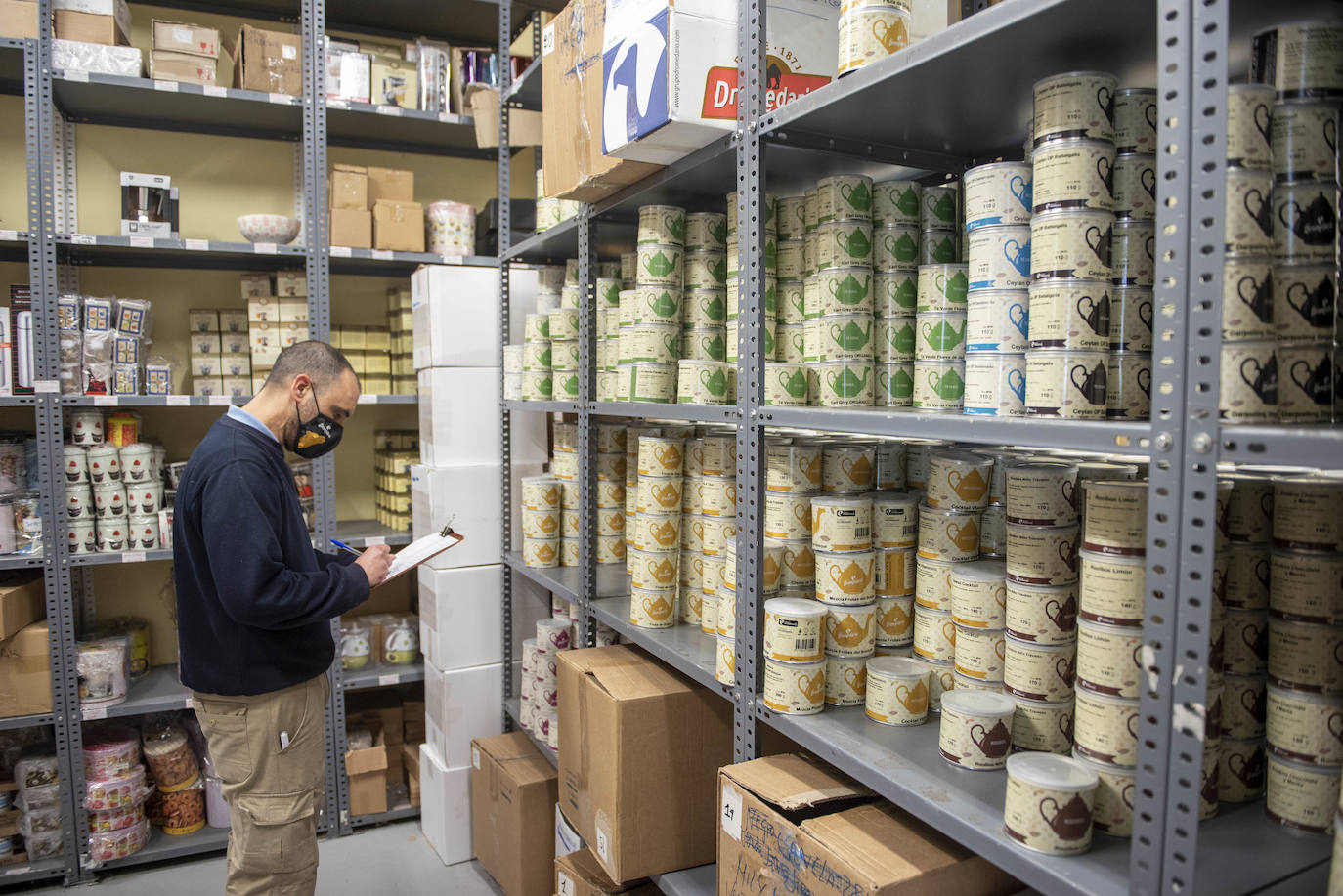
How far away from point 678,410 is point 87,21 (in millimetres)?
2931

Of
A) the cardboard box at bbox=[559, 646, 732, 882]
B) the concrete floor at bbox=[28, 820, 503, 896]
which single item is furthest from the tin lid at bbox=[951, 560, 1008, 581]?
the concrete floor at bbox=[28, 820, 503, 896]

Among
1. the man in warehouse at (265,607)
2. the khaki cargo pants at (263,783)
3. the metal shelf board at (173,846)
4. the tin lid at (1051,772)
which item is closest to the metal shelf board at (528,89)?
the man in warehouse at (265,607)

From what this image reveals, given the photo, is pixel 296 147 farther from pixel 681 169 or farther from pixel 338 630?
pixel 681 169

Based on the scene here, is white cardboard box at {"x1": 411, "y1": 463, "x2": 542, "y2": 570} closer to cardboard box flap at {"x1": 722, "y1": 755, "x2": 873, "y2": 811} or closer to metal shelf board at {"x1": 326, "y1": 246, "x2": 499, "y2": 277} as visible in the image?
metal shelf board at {"x1": 326, "y1": 246, "x2": 499, "y2": 277}

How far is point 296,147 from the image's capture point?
384 cm

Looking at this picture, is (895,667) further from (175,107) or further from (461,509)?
(175,107)

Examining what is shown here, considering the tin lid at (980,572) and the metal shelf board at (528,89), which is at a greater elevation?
the metal shelf board at (528,89)

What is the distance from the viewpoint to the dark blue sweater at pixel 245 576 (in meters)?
2.18

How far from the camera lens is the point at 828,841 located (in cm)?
129

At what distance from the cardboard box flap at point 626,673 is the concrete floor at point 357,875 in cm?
144

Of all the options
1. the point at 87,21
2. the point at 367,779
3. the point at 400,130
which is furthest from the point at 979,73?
the point at 367,779

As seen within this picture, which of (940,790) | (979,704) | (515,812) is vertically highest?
(979,704)

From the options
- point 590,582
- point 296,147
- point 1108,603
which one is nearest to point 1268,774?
point 1108,603

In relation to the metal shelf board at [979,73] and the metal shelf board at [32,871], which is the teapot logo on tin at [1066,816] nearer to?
the metal shelf board at [979,73]
